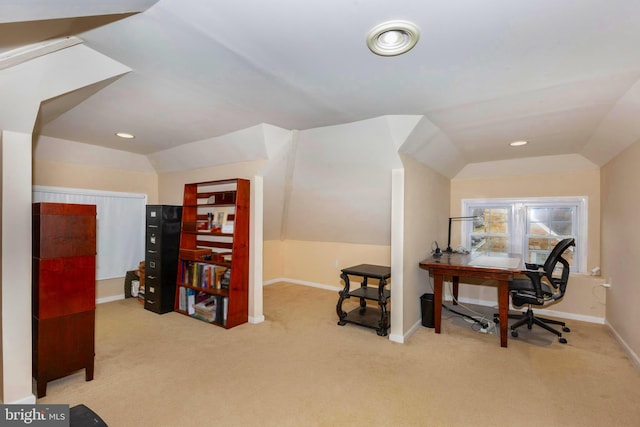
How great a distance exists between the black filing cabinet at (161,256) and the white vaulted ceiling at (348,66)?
3.90 ft

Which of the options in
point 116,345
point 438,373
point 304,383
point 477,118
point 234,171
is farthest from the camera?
point 234,171

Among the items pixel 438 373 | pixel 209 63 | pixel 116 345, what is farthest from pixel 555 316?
pixel 116 345

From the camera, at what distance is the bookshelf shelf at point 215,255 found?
3539 millimetres

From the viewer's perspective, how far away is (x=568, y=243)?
3.07m

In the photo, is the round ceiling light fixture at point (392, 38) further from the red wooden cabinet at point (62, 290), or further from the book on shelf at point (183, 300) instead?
the book on shelf at point (183, 300)

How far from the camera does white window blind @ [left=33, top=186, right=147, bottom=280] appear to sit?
4258 millimetres

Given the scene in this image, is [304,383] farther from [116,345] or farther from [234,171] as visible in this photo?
[234,171]

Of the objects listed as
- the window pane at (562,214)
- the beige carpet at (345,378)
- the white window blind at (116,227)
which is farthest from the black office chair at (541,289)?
the white window blind at (116,227)

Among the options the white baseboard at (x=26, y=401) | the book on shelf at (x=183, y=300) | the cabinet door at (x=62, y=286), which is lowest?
the white baseboard at (x=26, y=401)

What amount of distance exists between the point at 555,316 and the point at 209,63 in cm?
488

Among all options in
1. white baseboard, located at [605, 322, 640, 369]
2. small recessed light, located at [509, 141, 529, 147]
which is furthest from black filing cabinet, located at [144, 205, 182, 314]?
white baseboard, located at [605, 322, 640, 369]

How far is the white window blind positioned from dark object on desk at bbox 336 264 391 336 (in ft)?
10.8

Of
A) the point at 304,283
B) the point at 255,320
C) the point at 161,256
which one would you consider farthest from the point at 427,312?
the point at 161,256

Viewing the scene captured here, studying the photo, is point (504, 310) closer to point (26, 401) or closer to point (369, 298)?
point (369, 298)
